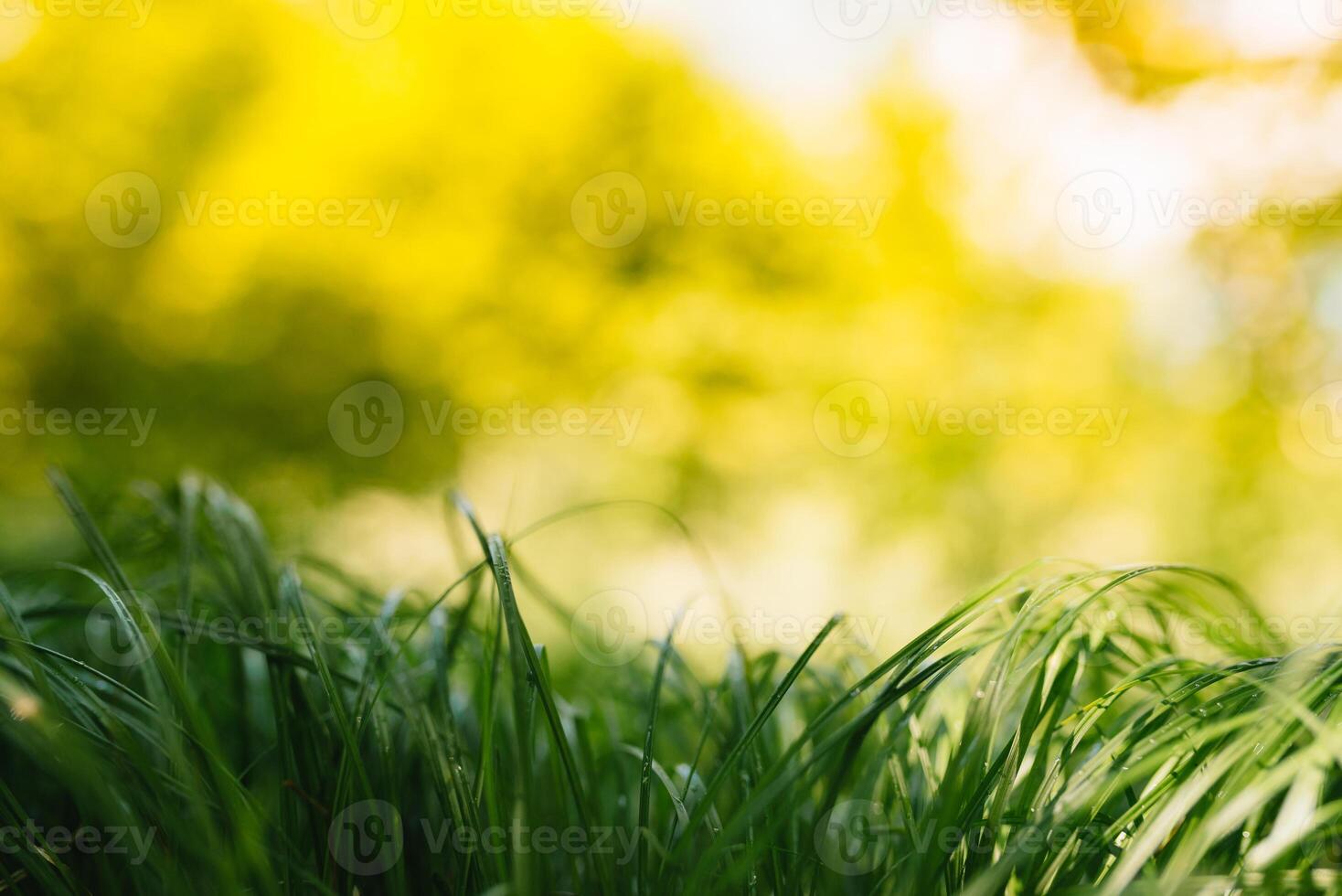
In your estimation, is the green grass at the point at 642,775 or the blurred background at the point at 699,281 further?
the blurred background at the point at 699,281

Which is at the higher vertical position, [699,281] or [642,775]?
[699,281]

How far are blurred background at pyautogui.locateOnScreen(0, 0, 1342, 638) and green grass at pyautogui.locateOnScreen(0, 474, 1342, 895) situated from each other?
102 inches

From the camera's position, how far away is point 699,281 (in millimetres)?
4309

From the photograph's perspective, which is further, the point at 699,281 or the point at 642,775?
the point at 699,281

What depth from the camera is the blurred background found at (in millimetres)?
3393

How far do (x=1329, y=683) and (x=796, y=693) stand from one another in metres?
0.40

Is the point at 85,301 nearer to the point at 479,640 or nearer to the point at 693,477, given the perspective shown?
the point at 693,477

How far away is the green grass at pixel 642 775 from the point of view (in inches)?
15.4

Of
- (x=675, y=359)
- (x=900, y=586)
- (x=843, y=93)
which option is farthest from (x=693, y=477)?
(x=843, y=93)

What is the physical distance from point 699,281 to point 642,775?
3966mm

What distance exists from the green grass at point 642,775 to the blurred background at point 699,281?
102 inches

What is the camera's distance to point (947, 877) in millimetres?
457

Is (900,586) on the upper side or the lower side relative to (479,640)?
lower

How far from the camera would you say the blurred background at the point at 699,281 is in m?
3.39
